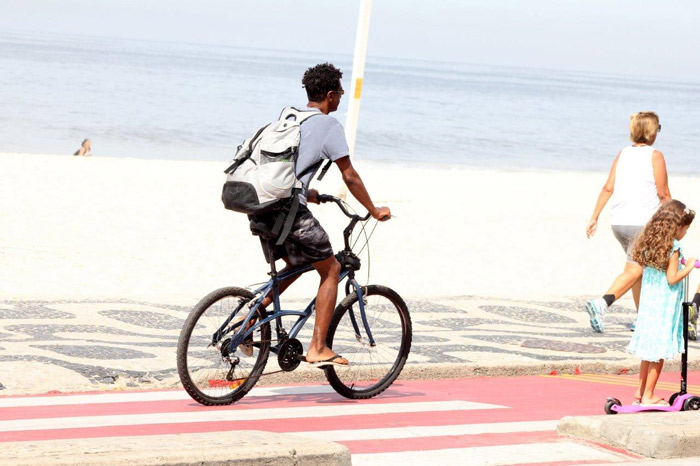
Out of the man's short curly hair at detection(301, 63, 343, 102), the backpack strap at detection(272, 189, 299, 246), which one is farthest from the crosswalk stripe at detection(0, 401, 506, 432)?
the man's short curly hair at detection(301, 63, 343, 102)

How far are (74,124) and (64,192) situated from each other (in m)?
33.9

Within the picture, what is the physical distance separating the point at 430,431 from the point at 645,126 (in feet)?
14.4

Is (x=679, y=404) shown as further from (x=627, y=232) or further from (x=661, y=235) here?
(x=627, y=232)

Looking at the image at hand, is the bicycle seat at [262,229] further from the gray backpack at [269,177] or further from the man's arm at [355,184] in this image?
the man's arm at [355,184]

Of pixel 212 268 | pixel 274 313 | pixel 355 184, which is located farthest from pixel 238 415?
pixel 212 268

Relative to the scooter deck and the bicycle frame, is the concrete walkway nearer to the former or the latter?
the scooter deck

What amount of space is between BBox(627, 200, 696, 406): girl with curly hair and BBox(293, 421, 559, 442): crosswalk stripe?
0.71 m

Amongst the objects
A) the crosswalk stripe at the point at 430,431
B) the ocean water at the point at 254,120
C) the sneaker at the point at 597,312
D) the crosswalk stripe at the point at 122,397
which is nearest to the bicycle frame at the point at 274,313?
the crosswalk stripe at the point at 122,397

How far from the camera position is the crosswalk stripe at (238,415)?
655cm

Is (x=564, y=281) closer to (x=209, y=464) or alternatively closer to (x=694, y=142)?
(x=209, y=464)

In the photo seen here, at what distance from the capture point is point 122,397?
7449 millimetres

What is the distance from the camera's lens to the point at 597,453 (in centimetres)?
636

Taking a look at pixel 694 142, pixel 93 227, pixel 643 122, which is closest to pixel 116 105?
pixel 694 142

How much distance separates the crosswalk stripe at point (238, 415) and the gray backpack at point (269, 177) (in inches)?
38.1
